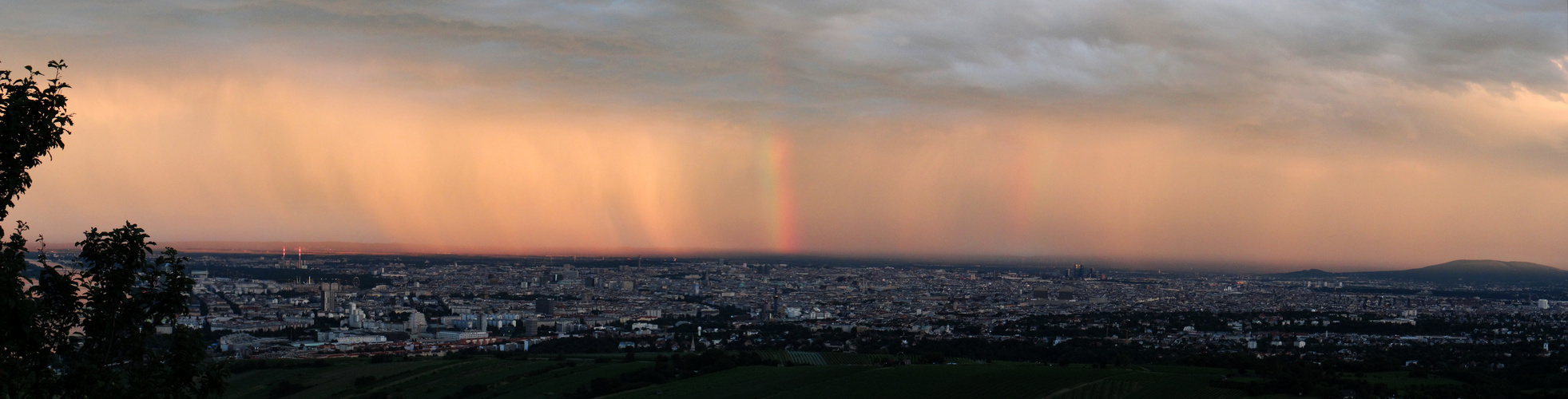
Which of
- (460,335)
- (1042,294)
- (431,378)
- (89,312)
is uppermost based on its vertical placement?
(89,312)

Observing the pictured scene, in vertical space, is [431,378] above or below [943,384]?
below

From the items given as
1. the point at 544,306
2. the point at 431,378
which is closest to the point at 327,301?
the point at 544,306

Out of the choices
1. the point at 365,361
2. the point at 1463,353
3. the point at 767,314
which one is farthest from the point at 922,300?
the point at 365,361

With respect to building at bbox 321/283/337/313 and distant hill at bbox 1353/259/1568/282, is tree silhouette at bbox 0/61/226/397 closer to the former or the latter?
building at bbox 321/283/337/313

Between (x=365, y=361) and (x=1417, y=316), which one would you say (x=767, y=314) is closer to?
(x=365, y=361)

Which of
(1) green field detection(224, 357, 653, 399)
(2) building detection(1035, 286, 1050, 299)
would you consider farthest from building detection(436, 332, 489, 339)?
(2) building detection(1035, 286, 1050, 299)

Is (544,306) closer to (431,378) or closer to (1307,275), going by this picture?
→ (431,378)

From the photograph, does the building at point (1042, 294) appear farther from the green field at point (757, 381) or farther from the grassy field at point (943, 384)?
the grassy field at point (943, 384)
